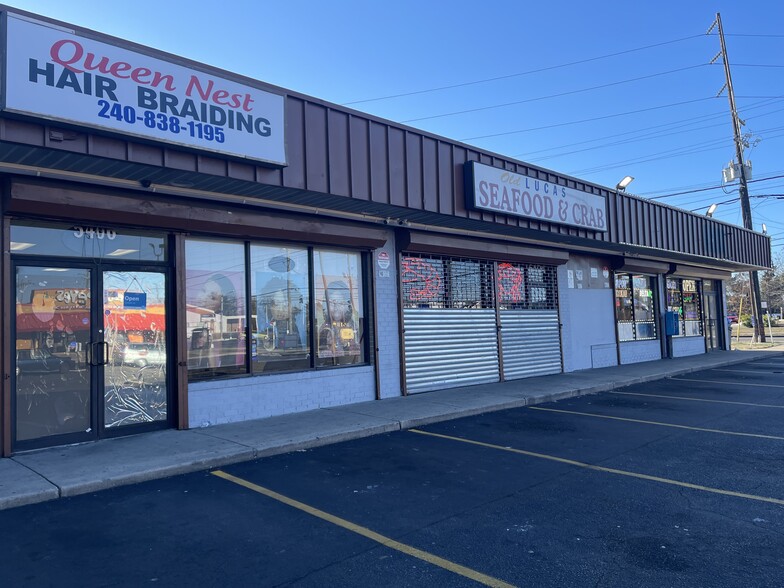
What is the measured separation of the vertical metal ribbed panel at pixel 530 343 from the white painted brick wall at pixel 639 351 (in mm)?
4168

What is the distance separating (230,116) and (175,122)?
837 millimetres

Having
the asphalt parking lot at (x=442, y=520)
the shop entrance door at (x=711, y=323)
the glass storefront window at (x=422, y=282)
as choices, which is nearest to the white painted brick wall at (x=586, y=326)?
the glass storefront window at (x=422, y=282)

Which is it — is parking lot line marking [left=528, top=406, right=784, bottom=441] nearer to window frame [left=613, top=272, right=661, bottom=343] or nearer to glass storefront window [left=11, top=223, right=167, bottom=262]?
glass storefront window [left=11, top=223, right=167, bottom=262]

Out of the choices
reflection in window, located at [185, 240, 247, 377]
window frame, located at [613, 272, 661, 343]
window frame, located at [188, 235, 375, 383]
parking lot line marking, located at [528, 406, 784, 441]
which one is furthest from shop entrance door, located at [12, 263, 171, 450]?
window frame, located at [613, 272, 661, 343]

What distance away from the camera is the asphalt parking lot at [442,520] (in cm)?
409

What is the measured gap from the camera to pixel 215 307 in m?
9.52

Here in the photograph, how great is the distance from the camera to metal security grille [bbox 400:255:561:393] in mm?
12445

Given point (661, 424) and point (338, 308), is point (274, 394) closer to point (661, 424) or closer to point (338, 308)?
point (338, 308)

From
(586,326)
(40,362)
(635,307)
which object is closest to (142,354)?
(40,362)

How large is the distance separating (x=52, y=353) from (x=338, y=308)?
5.08 m

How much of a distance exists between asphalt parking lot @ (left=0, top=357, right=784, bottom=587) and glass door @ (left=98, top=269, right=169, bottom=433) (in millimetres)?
2392

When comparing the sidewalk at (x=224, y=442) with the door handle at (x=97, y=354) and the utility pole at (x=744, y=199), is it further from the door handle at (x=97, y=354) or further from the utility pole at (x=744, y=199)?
the utility pole at (x=744, y=199)

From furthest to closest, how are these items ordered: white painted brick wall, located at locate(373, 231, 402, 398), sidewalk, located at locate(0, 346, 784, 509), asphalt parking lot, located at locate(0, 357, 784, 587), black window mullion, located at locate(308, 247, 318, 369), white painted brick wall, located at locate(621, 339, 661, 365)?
white painted brick wall, located at locate(621, 339, 661, 365) < white painted brick wall, located at locate(373, 231, 402, 398) < black window mullion, located at locate(308, 247, 318, 369) < sidewalk, located at locate(0, 346, 784, 509) < asphalt parking lot, located at locate(0, 357, 784, 587)

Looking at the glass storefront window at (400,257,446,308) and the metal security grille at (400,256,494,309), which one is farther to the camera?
the metal security grille at (400,256,494,309)
